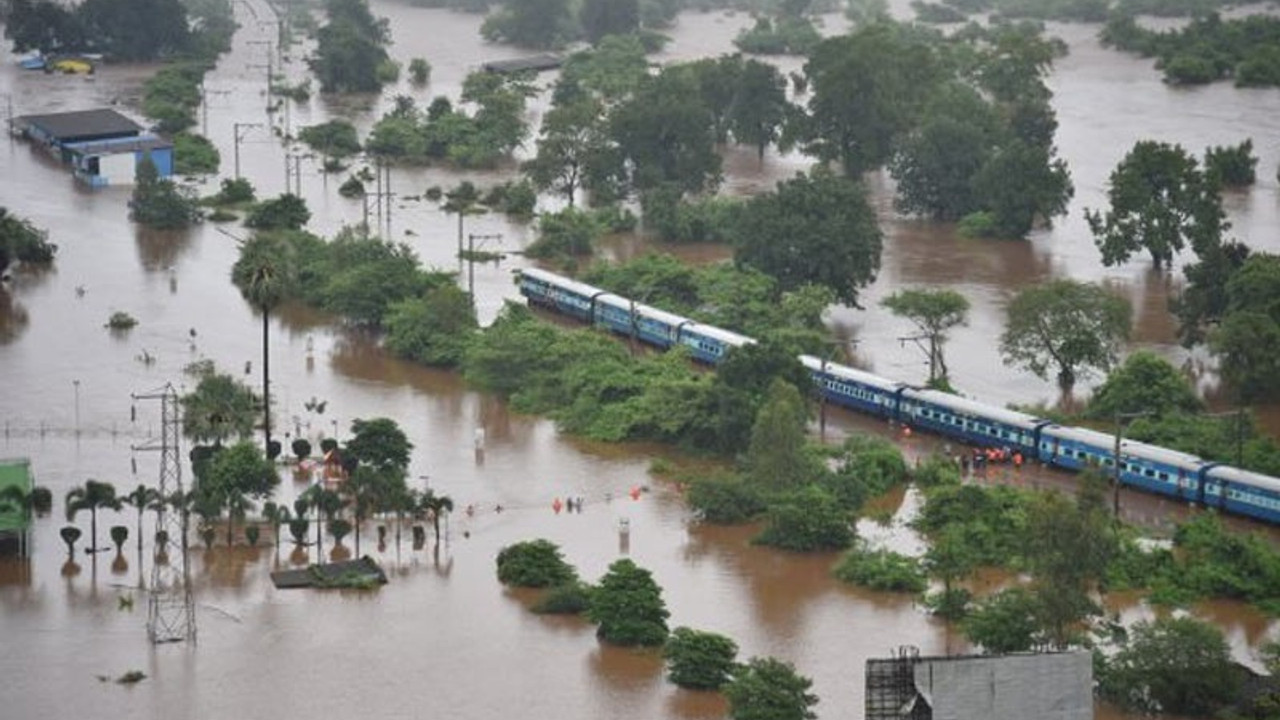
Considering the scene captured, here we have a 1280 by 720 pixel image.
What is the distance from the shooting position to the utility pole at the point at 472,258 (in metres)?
53.7

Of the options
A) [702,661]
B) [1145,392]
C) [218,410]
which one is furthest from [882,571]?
[218,410]

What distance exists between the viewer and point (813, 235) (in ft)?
169

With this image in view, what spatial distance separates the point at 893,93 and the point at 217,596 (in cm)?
3239

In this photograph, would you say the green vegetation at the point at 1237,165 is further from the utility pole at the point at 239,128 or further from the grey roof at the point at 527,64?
the grey roof at the point at 527,64

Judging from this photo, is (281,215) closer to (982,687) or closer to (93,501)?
(93,501)

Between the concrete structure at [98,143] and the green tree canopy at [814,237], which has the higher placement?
the green tree canopy at [814,237]

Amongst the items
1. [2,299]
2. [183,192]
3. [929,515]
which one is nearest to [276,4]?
[183,192]

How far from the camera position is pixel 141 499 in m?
38.1

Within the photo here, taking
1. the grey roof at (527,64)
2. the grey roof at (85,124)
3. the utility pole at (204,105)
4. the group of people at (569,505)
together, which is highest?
the grey roof at (527,64)

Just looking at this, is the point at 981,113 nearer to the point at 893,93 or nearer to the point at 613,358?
the point at 893,93

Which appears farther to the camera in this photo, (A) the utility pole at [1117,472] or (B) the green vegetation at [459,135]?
(B) the green vegetation at [459,135]

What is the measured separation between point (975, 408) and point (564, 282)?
11412mm

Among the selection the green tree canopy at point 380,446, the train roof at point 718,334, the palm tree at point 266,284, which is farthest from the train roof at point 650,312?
the green tree canopy at point 380,446

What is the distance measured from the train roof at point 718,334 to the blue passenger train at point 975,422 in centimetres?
2
